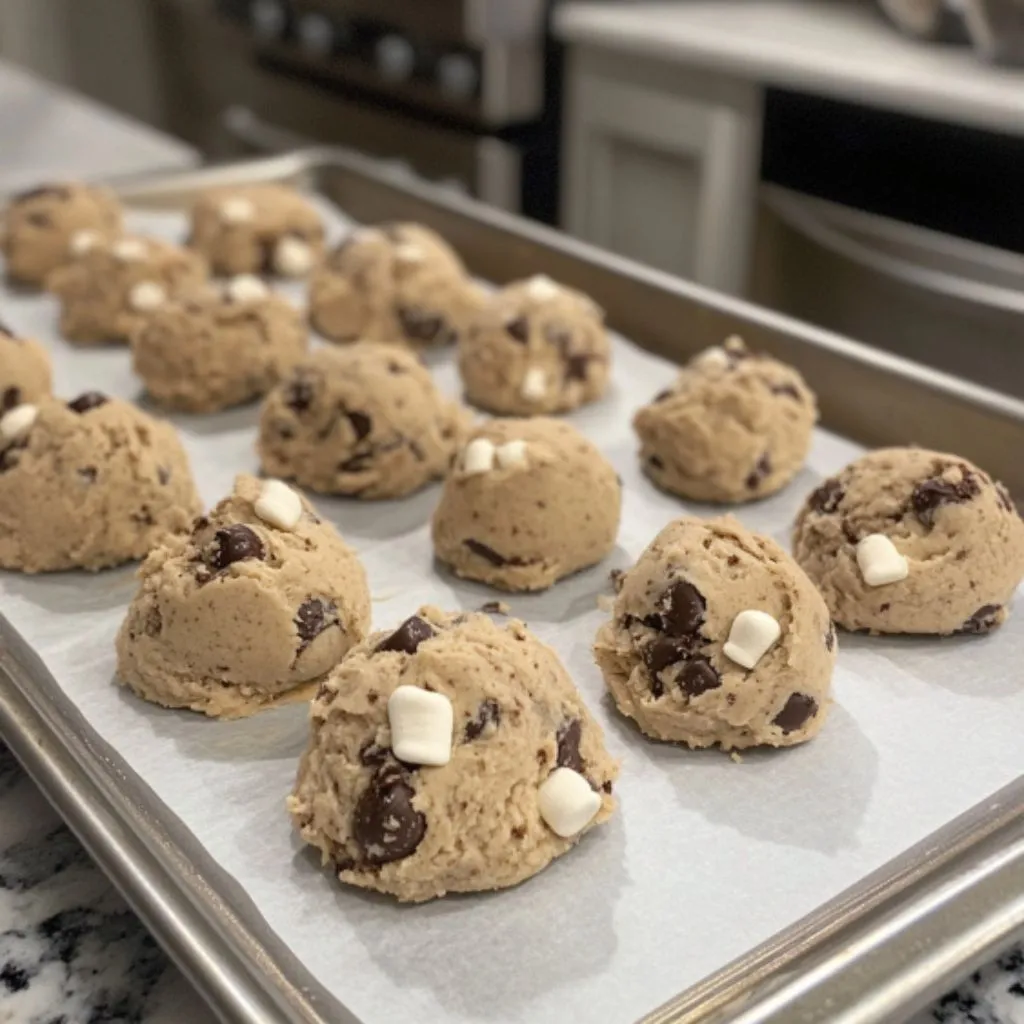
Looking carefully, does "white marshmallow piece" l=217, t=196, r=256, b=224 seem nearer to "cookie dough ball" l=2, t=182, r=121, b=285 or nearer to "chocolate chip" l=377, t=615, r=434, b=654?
"cookie dough ball" l=2, t=182, r=121, b=285

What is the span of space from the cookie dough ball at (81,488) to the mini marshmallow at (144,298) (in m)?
0.58

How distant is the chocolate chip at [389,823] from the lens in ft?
3.08

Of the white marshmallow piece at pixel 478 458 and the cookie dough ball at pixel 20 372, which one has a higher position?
the white marshmallow piece at pixel 478 458

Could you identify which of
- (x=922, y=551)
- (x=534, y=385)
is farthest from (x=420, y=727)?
(x=534, y=385)

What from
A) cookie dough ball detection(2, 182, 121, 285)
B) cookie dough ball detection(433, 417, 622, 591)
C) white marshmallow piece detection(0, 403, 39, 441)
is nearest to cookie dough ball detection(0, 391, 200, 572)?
white marshmallow piece detection(0, 403, 39, 441)

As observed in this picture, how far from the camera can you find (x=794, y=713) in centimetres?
112

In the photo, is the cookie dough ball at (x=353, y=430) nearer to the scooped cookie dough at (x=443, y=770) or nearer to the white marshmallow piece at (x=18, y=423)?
the white marshmallow piece at (x=18, y=423)

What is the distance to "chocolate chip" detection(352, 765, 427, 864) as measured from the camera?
36.9 inches

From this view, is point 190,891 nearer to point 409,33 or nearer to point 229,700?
point 229,700

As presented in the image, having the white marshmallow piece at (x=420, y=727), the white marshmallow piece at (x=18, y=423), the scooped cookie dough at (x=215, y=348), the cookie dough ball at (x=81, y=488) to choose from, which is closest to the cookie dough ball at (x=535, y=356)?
the scooped cookie dough at (x=215, y=348)

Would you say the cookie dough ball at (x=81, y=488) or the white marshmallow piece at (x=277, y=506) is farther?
the cookie dough ball at (x=81, y=488)

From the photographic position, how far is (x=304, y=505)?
4.31 feet

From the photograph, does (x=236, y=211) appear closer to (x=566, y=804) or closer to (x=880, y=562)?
(x=880, y=562)

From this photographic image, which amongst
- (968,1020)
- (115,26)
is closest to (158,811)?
(968,1020)
